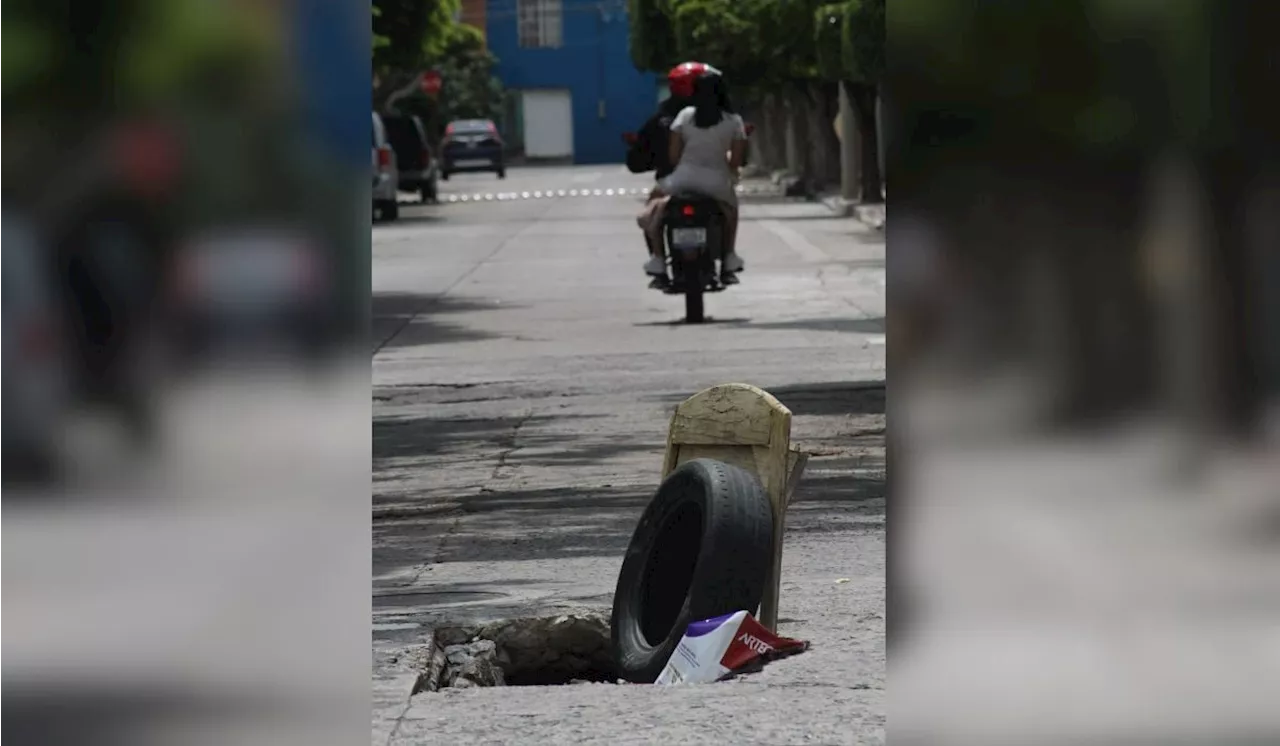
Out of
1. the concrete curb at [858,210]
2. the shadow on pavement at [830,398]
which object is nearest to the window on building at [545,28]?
the concrete curb at [858,210]

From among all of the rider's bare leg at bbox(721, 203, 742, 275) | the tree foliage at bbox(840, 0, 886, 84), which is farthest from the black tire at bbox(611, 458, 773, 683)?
the tree foliage at bbox(840, 0, 886, 84)

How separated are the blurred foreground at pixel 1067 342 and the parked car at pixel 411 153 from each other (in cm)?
4103

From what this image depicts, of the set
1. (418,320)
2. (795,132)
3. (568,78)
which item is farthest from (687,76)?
(568,78)

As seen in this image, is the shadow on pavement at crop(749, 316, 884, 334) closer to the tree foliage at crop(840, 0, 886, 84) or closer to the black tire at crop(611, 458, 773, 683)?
the black tire at crop(611, 458, 773, 683)

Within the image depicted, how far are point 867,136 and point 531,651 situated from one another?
3121 cm

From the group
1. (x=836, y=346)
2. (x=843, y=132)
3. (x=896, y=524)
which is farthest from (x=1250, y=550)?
(x=843, y=132)

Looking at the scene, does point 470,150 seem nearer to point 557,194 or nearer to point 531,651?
point 557,194

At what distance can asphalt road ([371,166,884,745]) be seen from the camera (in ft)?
18.1

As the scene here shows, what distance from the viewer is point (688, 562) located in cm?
658

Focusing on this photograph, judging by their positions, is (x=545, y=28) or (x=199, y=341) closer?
(x=199, y=341)

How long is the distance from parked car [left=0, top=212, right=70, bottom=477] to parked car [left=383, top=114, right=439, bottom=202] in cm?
4117

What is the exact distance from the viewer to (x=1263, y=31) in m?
3.79

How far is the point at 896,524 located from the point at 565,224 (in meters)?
31.8

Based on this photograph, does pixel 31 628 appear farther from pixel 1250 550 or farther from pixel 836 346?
pixel 836 346
